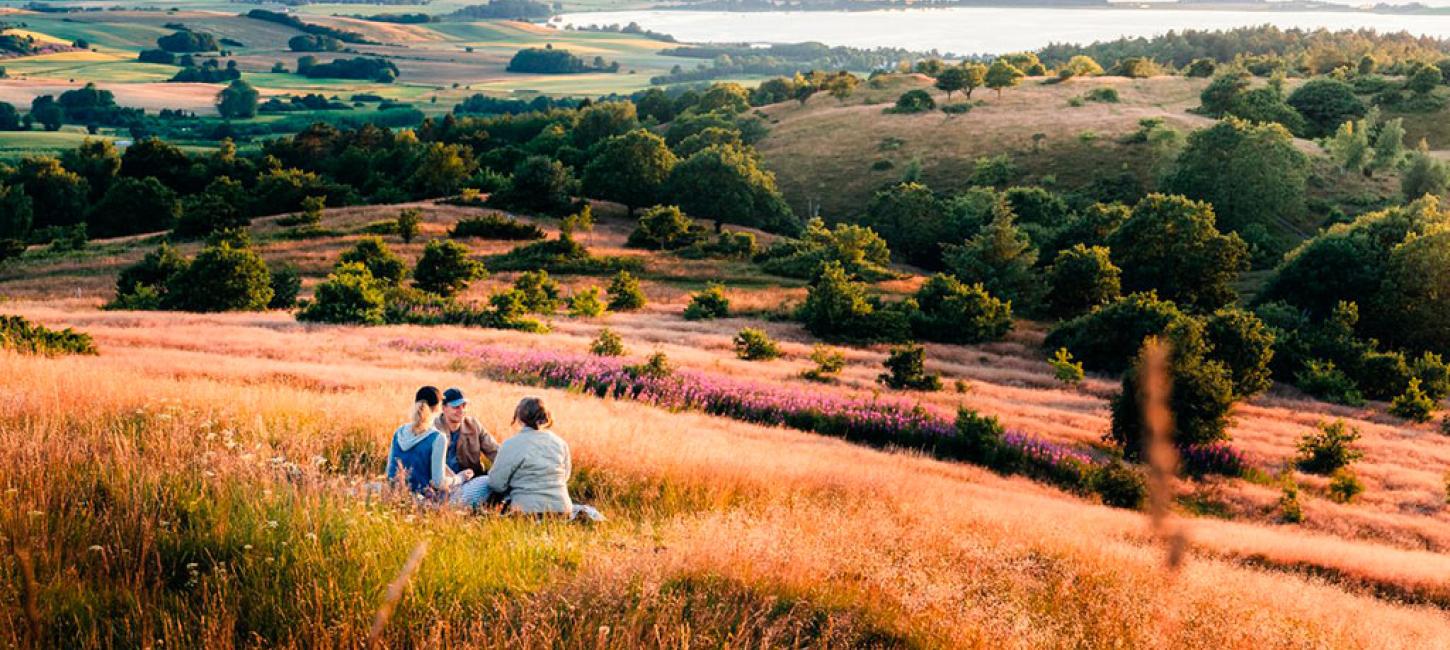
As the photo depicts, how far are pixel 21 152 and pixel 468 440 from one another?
138 metres

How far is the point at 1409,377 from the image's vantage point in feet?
99.9

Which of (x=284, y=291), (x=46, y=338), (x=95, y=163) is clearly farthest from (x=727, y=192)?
(x=95, y=163)

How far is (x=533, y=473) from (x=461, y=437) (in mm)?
1793

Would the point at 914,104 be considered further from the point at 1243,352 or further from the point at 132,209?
the point at 132,209

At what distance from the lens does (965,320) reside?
1523 inches

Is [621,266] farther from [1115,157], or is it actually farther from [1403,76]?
[1403,76]

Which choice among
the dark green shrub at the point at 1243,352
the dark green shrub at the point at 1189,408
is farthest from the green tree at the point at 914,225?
the dark green shrub at the point at 1189,408

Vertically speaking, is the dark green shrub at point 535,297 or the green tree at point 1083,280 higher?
the green tree at point 1083,280

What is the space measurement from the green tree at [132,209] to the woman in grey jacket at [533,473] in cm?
8177

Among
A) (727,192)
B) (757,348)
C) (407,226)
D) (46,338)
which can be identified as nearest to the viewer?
(46,338)

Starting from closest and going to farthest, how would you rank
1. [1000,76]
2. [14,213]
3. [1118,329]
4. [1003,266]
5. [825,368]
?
[825,368], [1118,329], [1003,266], [14,213], [1000,76]

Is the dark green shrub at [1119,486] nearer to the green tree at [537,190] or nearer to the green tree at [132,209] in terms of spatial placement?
the green tree at [537,190]

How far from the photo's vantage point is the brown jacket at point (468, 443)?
33.2ft

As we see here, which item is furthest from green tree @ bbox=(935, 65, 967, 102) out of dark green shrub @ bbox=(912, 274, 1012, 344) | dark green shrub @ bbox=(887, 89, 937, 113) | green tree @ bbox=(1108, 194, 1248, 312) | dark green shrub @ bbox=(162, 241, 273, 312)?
dark green shrub @ bbox=(162, 241, 273, 312)
